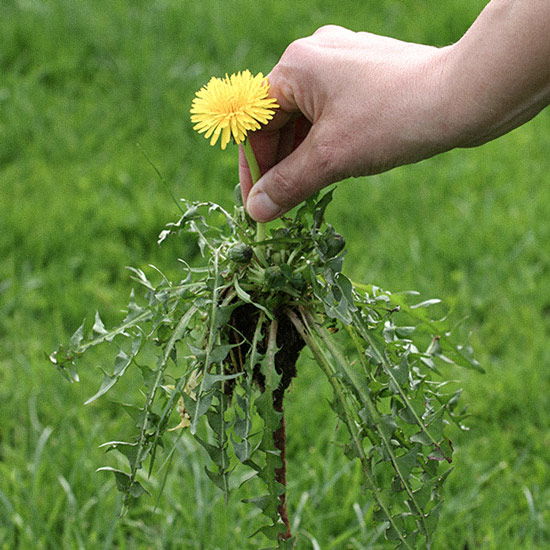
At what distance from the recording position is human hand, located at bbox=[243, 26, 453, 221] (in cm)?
138

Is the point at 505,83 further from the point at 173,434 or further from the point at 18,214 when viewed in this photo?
the point at 18,214

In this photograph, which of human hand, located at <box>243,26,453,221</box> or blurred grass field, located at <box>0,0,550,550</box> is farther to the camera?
blurred grass field, located at <box>0,0,550,550</box>

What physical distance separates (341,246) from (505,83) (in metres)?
0.34

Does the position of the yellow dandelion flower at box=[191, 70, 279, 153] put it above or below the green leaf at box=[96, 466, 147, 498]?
above

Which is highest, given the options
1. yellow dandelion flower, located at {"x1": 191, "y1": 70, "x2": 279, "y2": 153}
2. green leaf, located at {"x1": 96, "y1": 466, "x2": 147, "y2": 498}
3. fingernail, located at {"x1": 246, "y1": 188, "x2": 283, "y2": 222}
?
yellow dandelion flower, located at {"x1": 191, "y1": 70, "x2": 279, "y2": 153}

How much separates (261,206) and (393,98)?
268 mm

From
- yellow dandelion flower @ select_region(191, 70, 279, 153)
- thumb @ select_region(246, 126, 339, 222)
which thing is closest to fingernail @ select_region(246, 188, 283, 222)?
thumb @ select_region(246, 126, 339, 222)

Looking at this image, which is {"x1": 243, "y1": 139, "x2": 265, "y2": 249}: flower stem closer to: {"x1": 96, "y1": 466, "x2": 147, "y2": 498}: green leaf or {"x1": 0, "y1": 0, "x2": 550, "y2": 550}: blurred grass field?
{"x1": 0, "y1": 0, "x2": 550, "y2": 550}: blurred grass field

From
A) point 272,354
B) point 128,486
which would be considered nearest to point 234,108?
point 272,354

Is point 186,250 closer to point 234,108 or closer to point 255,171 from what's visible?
point 255,171

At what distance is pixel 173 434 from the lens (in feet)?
8.57

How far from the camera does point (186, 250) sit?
3.21m

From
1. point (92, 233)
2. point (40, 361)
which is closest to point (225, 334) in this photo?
point (40, 361)

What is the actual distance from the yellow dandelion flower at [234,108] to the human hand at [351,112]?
133mm
